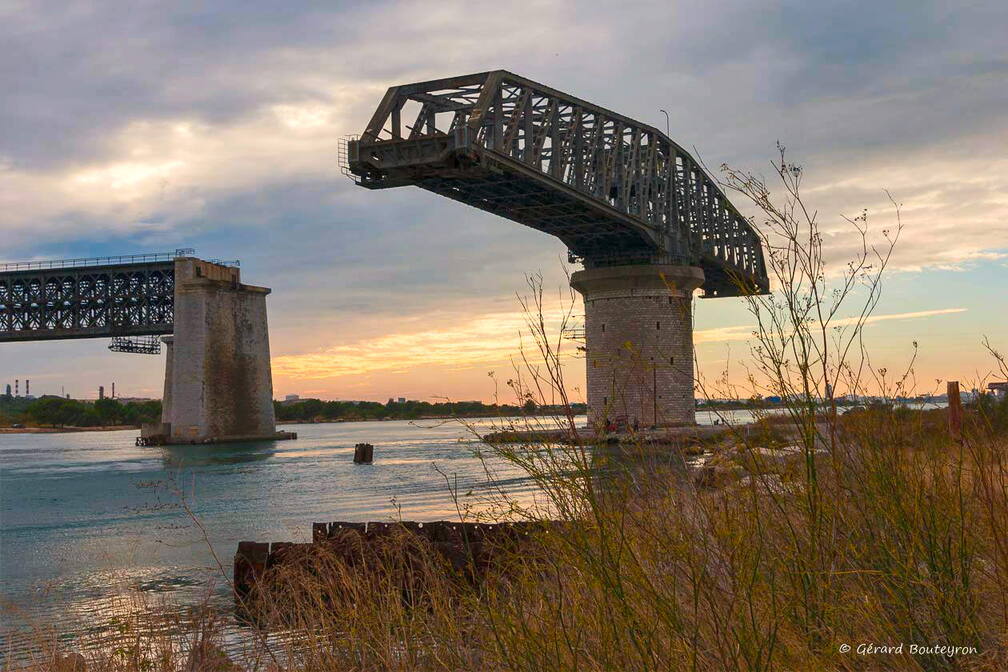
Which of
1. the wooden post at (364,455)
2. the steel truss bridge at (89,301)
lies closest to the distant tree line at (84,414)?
the steel truss bridge at (89,301)

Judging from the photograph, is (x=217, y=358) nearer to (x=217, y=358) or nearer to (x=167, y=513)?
(x=217, y=358)

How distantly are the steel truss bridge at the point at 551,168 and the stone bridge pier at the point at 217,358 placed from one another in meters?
37.2

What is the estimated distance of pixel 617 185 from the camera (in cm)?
5778

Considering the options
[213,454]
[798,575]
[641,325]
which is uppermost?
[641,325]

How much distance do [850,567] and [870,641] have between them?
478 mm

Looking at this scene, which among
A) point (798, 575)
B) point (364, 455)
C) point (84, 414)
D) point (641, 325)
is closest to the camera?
point (798, 575)

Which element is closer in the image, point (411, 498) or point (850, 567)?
point (850, 567)

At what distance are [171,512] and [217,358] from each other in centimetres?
4675

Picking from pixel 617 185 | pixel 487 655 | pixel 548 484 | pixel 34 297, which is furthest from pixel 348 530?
pixel 34 297

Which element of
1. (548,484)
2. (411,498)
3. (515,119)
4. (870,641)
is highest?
(515,119)

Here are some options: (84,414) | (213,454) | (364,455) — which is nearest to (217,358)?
(213,454)

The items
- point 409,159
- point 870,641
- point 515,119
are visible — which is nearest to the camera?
point 870,641

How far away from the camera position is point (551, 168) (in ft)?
161

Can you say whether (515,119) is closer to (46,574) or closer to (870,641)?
(46,574)
